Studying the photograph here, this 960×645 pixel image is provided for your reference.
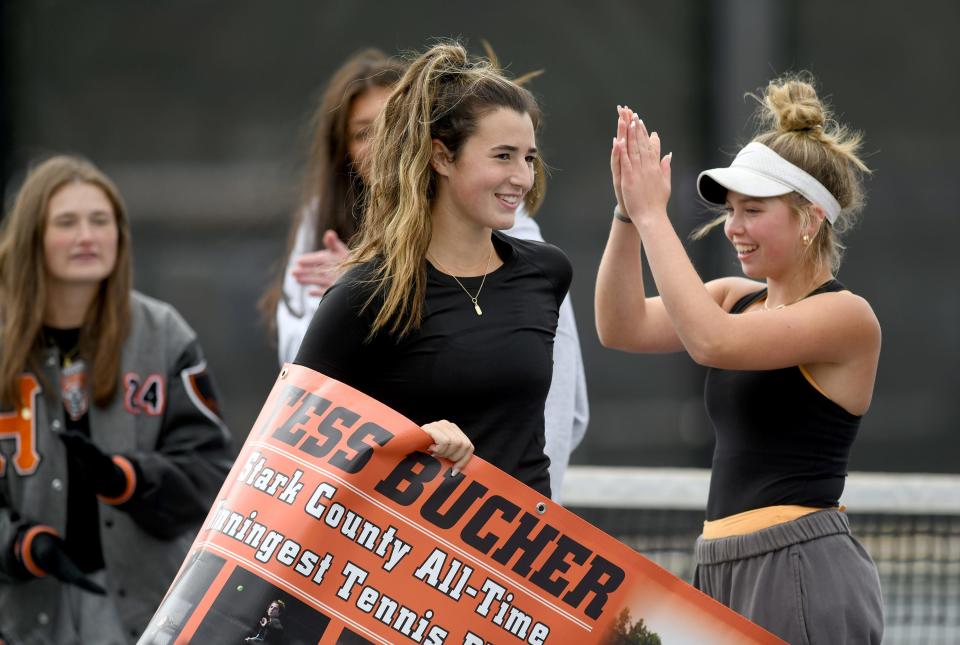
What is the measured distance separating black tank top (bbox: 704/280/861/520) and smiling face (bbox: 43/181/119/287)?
6.90 feet

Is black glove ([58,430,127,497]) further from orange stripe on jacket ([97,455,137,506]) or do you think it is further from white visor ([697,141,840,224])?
white visor ([697,141,840,224])

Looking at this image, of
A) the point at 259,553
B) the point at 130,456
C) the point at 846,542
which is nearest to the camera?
the point at 259,553

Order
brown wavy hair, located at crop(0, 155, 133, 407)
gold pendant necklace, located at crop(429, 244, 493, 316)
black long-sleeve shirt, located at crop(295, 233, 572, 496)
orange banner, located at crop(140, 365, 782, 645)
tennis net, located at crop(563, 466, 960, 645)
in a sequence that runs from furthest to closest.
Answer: tennis net, located at crop(563, 466, 960, 645) → brown wavy hair, located at crop(0, 155, 133, 407) → gold pendant necklace, located at crop(429, 244, 493, 316) → black long-sleeve shirt, located at crop(295, 233, 572, 496) → orange banner, located at crop(140, 365, 782, 645)

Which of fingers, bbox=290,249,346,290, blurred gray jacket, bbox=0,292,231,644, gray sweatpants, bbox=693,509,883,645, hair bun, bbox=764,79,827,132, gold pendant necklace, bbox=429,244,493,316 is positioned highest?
hair bun, bbox=764,79,827,132

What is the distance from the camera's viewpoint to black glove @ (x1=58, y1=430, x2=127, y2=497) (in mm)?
3959

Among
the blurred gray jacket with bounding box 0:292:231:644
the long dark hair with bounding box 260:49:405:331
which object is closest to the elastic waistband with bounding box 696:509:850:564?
the long dark hair with bounding box 260:49:405:331

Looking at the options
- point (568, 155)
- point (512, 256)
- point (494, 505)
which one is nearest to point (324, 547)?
point (494, 505)

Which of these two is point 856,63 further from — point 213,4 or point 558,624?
point 558,624

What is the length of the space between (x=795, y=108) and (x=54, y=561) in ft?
7.61

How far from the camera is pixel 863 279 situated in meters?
8.98

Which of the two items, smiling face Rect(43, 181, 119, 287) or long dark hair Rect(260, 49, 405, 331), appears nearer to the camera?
long dark hair Rect(260, 49, 405, 331)

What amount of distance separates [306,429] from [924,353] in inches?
273

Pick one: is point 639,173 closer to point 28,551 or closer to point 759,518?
point 759,518

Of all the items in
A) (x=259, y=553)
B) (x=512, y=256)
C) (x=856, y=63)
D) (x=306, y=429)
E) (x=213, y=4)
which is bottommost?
(x=259, y=553)
